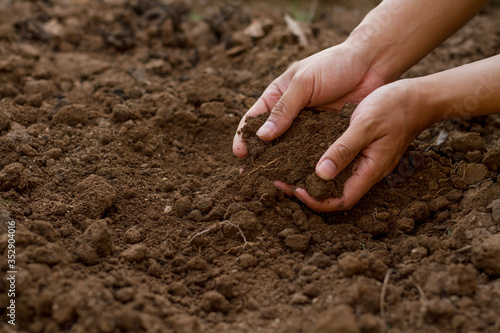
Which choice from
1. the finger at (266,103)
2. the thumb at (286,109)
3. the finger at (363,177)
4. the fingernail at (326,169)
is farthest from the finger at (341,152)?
the finger at (266,103)

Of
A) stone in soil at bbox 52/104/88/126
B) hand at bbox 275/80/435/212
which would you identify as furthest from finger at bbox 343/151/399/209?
stone in soil at bbox 52/104/88/126

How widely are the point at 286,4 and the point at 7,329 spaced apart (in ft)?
13.3

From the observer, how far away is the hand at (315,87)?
2.27 metres

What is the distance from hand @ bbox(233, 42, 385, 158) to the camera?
89.4 inches

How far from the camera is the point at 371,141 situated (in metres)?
2.16

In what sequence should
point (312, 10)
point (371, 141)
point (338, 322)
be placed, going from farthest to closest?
1. point (312, 10)
2. point (371, 141)
3. point (338, 322)

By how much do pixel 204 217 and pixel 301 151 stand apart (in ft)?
1.97

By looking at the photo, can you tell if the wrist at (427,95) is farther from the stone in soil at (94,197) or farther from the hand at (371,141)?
the stone in soil at (94,197)

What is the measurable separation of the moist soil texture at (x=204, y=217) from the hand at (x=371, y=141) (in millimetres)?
115

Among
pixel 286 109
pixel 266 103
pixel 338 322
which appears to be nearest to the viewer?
pixel 338 322

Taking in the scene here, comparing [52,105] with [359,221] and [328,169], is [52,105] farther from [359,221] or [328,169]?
[359,221]

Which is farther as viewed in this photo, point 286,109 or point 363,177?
point 286,109

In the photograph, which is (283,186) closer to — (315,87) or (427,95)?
(315,87)

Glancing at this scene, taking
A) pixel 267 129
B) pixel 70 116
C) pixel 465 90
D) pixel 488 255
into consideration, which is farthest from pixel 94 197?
pixel 465 90
